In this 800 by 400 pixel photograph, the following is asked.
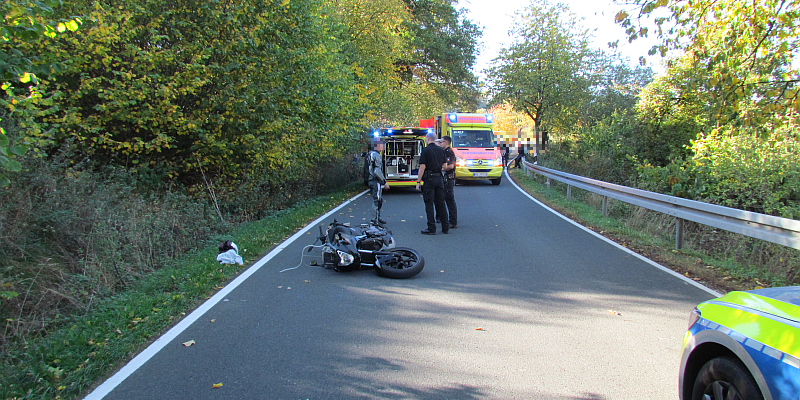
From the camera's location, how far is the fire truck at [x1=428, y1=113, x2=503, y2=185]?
73.3ft

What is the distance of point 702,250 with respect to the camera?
9.73 metres

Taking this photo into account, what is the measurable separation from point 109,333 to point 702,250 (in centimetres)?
952

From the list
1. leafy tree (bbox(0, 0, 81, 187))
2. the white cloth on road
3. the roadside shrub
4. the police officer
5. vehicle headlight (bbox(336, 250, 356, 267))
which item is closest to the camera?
leafy tree (bbox(0, 0, 81, 187))

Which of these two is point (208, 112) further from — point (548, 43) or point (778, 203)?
point (548, 43)

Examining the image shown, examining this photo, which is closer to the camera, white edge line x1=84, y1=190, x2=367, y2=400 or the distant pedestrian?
white edge line x1=84, y1=190, x2=367, y2=400

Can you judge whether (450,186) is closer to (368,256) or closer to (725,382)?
(368,256)

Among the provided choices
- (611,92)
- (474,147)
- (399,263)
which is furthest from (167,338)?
(611,92)

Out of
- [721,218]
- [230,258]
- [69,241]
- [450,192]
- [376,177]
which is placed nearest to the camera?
[69,241]

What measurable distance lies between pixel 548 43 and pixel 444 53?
7.48 meters

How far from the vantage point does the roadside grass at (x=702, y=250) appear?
7.10 metres

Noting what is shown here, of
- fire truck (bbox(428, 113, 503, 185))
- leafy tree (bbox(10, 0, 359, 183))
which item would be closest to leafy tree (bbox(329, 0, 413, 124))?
fire truck (bbox(428, 113, 503, 185))

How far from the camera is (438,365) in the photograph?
4.18 metres

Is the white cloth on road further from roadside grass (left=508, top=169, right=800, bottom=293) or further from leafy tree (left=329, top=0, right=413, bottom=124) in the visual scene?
leafy tree (left=329, top=0, right=413, bottom=124)

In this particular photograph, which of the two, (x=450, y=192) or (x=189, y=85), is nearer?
(x=189, y=85)
